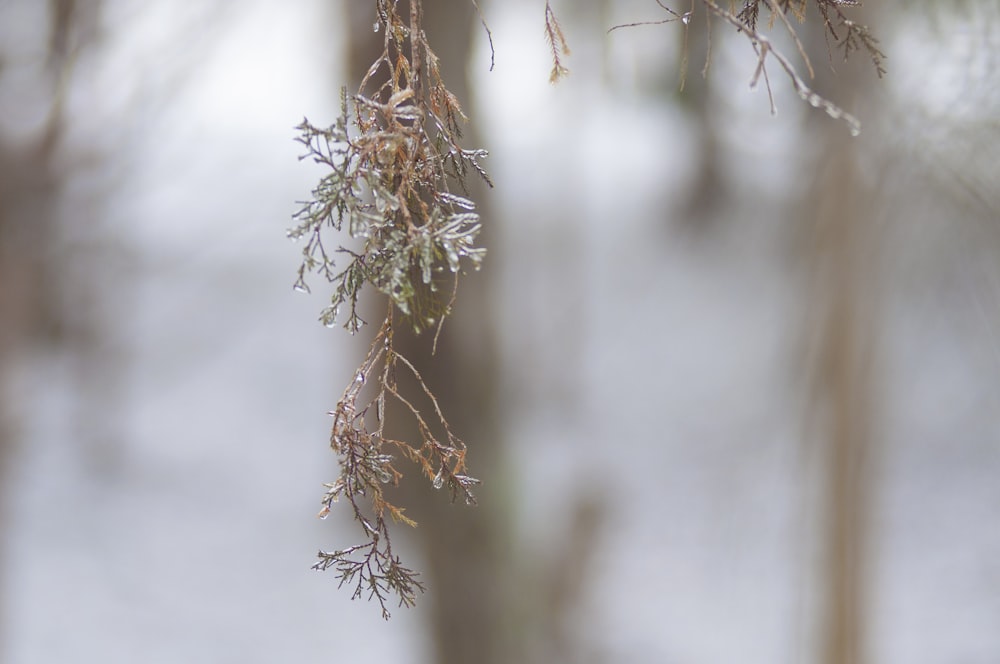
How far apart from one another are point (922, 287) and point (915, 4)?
1.86 feet

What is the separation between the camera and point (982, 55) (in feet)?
4.57

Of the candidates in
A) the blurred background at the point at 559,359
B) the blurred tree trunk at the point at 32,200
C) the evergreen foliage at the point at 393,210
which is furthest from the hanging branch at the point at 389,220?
the blurred tree trunk at the point at 32,200

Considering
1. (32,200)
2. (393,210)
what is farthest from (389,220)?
(32,200)

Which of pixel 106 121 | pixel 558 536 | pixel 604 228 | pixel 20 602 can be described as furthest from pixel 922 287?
pixel 604 228

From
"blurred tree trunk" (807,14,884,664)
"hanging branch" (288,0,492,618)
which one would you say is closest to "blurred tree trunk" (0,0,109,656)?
"hanging branch" (288,0,492,618)

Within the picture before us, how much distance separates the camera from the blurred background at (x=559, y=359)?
66.4 inches

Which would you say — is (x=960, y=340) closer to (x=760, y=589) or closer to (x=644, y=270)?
(x=760, y=589)

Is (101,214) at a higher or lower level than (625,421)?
lower

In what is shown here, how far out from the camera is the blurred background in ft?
5.53

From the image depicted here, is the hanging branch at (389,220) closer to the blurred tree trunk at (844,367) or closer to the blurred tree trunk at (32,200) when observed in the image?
the blurred tree trunk at (32,200)

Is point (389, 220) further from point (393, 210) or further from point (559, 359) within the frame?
point (559, 359)

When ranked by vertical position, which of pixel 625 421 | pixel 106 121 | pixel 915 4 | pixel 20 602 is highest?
pixel 625 421

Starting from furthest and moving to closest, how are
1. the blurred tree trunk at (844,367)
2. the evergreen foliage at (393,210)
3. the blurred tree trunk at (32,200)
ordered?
1. the blurred tree trunk at (844,367)
2. the blurred tree trunk at (32,200)
3. the evergreen foliage at (393,210)

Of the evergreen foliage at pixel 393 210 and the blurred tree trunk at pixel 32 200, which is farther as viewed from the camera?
the blurred tree trunk at pixel 32 200
